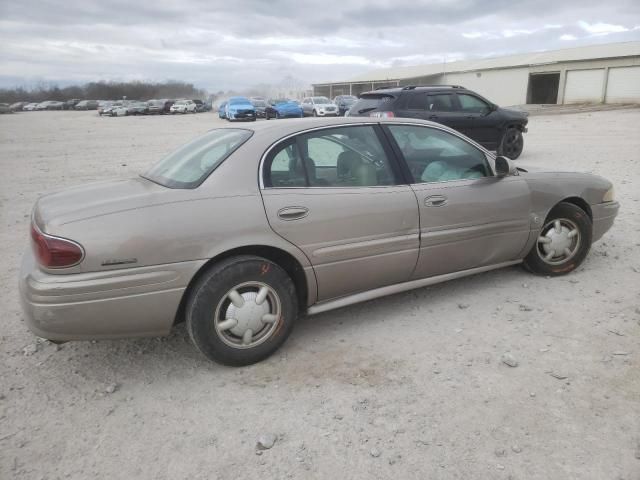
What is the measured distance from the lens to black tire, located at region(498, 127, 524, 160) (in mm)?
11344

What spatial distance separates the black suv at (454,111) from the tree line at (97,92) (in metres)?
96.3

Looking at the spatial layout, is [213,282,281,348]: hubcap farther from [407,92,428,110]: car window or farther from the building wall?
the building wall

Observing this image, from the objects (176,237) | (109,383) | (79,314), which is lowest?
(109,383)

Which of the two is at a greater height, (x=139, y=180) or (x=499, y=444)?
(x=139, y=180)

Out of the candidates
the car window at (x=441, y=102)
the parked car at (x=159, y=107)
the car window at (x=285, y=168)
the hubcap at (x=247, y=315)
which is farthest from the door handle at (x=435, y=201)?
the parked car at (x=159, y=107)

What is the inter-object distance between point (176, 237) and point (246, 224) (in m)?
0.42

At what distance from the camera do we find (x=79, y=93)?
101125 mm

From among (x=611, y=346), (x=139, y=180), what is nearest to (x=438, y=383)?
(x=611, y=346)

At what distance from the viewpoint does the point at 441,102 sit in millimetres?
10828

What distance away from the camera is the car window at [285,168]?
3.19m

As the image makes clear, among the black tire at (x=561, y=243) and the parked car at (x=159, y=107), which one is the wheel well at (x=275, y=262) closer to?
the black tire at (x=561, y=243)

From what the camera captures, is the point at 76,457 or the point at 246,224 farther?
the point at 246,224

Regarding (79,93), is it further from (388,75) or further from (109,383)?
(109,383)

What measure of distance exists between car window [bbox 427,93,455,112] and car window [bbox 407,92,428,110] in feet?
0.46
